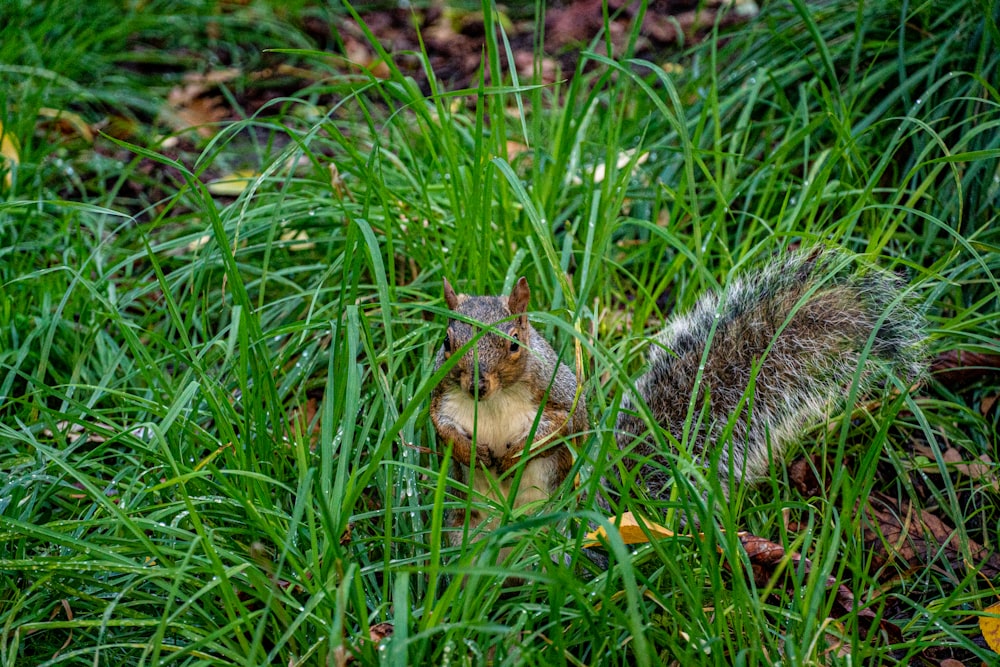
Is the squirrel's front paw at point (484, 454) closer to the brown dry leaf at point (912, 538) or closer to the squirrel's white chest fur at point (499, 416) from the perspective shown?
the squirrel's white chest fur at point (499, 416)

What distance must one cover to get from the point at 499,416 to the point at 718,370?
22.6 inches

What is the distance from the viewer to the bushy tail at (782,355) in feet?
7.51

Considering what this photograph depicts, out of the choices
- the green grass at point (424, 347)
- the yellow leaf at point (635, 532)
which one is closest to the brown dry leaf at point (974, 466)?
the green grass at point (424, 347)

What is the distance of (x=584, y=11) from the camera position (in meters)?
5.20

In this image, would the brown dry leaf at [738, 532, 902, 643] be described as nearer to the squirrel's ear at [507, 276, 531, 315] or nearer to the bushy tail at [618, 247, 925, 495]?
the bushy tail at [618, 247, 925, 495]

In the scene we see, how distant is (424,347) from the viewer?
254cm

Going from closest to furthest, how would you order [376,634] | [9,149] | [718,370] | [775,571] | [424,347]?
[376,634], [775,571], [718,370], [424,347], [9,149]

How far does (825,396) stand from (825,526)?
55cm

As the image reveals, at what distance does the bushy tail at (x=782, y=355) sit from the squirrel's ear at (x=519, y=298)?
0.36 metres

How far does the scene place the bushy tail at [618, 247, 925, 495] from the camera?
229cm

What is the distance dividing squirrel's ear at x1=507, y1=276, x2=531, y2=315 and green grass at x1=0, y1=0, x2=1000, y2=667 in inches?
4.4

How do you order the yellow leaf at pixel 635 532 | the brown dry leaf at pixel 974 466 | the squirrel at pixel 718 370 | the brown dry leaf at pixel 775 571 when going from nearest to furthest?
the yellow leaf at pixel 635 532
the brown dry leaf at pixel 775 571
the squirrel at pixel 718 370
the brown dry leaf at pixel 974 466

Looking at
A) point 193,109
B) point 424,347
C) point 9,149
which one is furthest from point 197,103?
point 424,347

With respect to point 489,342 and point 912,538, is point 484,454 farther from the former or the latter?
point 912,538
